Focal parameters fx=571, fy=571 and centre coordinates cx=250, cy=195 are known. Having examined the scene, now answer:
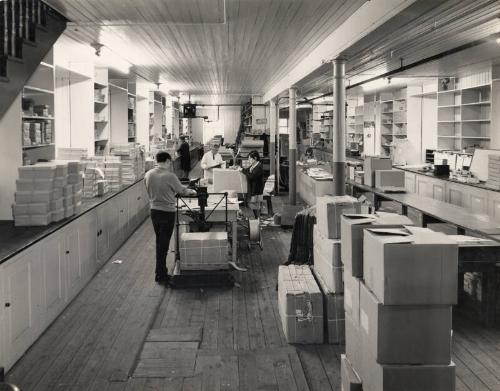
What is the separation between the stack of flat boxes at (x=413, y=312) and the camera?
3.17 m

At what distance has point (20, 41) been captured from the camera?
18.0 feet

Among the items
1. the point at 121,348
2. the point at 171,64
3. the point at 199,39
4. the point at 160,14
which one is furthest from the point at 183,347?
the point at 171,64

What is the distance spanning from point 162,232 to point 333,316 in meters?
2.79

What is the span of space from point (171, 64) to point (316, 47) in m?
3.72

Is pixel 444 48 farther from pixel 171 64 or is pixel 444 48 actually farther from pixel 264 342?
pixel 264 342

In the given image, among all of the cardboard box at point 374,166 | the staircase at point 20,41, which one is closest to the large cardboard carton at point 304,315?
the staircase at point 20,41

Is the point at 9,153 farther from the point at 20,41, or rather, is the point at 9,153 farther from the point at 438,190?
the point at 438,190

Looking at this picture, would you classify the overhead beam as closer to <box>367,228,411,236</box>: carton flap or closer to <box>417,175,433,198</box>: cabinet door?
<box>367,228,411,236</box>: carton flap

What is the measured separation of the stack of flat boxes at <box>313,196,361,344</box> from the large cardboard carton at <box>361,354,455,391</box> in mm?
1797

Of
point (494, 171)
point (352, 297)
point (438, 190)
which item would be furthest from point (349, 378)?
point (438, 190)

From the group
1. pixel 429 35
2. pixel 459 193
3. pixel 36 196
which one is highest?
pixel 429 35

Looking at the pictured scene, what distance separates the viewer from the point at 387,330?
Answer: 3.22 meters

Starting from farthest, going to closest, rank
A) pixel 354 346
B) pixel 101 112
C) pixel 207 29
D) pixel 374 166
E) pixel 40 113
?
pixel 101 112 → pixel 374 166 → pixel 207 29 → pixel 40 113 → pixel 354 346

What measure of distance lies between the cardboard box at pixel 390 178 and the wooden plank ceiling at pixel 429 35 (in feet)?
6.36
